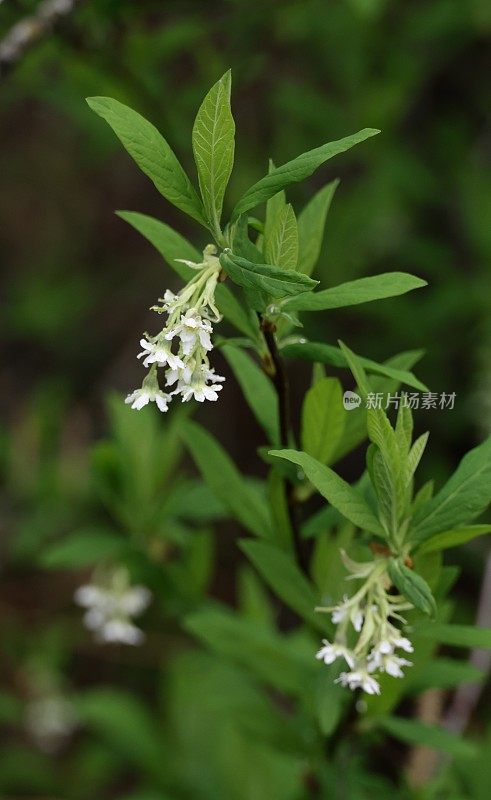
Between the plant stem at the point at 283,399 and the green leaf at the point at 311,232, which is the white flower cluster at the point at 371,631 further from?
the green leaf at the point at 311,232

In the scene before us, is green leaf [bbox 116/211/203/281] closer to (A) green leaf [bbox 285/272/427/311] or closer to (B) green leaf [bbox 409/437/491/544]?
(A) green leaf [bbox 285/272/427/311]

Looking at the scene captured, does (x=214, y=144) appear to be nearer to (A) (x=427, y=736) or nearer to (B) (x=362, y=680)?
(B) (x=362, y=680)

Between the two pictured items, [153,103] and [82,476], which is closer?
[153,103]

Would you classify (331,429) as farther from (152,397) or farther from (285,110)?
(285,110)

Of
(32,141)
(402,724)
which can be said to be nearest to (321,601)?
(402,724)

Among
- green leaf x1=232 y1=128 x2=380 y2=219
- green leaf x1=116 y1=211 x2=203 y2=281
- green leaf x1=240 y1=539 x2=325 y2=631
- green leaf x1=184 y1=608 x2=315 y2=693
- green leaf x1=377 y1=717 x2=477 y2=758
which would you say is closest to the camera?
green leaf x1=232 y1=128 x2=380 y2=219

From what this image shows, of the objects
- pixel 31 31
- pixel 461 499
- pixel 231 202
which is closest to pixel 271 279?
pixel 461 499

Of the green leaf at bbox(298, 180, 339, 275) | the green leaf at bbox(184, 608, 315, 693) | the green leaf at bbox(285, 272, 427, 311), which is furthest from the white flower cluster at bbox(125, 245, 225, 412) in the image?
the green leaf at bbox(184, 608, 315, 693)
